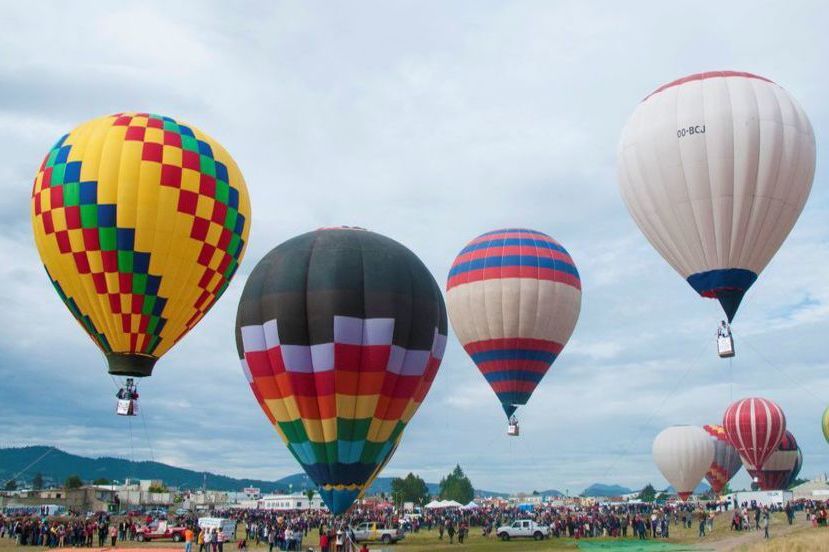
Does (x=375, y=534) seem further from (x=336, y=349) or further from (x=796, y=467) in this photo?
(x=796, y=467)

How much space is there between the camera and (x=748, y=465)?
174 feet

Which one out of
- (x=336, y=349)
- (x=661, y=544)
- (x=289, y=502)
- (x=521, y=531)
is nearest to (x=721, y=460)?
(x=521, y=531)

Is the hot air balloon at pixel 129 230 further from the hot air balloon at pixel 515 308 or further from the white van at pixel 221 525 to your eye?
the hot air balloon at pixel 515 308

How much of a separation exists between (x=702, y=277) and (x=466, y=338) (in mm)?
13917

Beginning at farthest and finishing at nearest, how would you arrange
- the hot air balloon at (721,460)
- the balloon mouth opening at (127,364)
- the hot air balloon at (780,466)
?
the hot air balloon at (721,460), the hot air balloon at (780,466), the balloon mouth opening at (127,364)

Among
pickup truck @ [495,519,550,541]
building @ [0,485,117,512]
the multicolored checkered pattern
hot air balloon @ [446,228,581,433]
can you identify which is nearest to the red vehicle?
the multicolored checkered pattern

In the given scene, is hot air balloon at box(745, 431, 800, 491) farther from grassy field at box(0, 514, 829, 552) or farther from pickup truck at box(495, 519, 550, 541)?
pickup truck at box(495, 519, 550, 541)

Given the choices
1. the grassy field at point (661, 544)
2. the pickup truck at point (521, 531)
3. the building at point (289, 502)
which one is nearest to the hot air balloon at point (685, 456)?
the grassy field at point (661, 544)

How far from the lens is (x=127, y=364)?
81.4 ft

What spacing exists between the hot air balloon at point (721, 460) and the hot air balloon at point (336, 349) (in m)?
50.5

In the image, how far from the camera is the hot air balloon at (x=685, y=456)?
58.6 metres

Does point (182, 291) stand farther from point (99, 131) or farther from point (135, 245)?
point (99, 131)

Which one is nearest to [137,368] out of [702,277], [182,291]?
[182,291]

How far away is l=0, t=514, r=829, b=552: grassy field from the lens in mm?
22077
